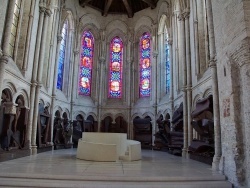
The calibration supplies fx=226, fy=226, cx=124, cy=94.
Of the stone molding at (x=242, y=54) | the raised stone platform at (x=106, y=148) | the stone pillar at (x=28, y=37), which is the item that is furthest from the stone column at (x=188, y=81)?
the stone pillar at (x=28, y=37)

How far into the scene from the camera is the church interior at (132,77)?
19.8 feet

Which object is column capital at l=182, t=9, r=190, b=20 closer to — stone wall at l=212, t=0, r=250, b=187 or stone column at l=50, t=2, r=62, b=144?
stone wall at l=212, t=0, r=250, b=187

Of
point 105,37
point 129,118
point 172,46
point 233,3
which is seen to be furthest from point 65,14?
point 233,3

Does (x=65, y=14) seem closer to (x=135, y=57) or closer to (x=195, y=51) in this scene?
(x=135, y=57)

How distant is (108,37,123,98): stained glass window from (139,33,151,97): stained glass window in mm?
1968

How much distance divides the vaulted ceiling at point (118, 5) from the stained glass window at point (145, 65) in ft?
8.26

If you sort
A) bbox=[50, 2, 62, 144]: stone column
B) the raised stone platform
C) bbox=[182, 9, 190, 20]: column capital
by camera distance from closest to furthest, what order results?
the raised stone platform → bbox=[182, 9, 190, 20]: column capital → bbox=[50, 2, 62, 144]: stone column

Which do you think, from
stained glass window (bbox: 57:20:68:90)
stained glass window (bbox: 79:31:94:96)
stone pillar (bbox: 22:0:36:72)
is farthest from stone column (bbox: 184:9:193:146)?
stained glass window (bbox: 79:31:94:96)

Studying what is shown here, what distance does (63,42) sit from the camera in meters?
17.8

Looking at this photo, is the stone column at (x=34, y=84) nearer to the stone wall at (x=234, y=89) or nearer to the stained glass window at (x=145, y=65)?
the stone wall at (x=234, y=89)

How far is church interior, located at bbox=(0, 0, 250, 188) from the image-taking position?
604 centimetres

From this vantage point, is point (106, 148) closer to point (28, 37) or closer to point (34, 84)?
point (34, 84)

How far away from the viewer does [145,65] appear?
20281mm

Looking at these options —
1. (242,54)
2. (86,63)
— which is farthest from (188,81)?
(86,63)
